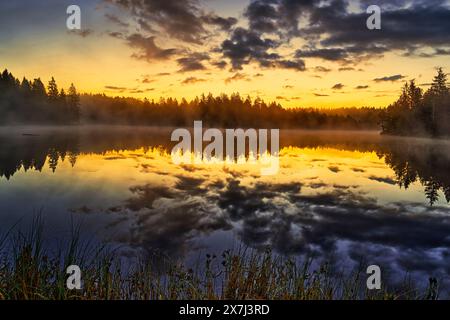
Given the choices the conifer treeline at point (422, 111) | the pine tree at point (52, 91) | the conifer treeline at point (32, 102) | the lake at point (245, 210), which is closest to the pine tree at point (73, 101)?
the conifer treeline at point (32, 102)

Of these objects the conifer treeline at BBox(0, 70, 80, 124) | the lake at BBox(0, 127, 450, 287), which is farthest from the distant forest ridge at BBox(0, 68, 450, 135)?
the lake at BBox(0, 127, 450, 287)

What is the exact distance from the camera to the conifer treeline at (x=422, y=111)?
5938 cm

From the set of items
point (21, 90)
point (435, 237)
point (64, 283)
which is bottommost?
point (435, 237)

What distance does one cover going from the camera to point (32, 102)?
236 feet

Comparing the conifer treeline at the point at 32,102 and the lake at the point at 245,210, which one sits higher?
the conifer treeline at the point at 32,102

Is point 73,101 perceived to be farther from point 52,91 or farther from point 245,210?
point 245,210

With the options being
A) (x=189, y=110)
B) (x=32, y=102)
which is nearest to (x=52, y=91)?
(x=32, y=102)

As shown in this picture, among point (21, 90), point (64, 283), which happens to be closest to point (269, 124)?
point (21, 90)

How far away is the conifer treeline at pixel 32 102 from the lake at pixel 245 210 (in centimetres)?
5054

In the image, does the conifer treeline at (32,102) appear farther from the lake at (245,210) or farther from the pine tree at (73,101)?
the lake at (245,210)

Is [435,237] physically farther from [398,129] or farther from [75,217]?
[398,129]

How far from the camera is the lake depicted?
32.0 ft
